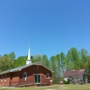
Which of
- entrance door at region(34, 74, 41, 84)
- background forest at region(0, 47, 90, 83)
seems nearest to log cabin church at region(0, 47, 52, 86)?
entrance door at region(34, 74, 41, 84)

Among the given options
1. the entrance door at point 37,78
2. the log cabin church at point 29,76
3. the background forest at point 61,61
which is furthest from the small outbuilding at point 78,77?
the entrance door at point 37,78

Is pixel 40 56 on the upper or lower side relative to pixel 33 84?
upper

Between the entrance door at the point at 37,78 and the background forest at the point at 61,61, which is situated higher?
the background forest at the point at 61,61

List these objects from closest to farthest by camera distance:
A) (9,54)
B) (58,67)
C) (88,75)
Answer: (88,75)
(58,67)
(9,54)

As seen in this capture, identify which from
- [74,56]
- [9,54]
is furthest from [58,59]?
[9,54]

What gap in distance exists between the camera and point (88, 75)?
177 feet

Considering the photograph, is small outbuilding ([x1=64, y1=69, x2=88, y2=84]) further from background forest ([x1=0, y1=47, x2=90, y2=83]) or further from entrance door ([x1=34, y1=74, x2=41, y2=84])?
entrance door ([x1=34, y1=74, x2=41, y2=84])

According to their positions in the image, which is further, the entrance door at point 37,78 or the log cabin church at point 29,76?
the entrance door at point 37,78

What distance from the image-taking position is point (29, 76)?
97.8ft

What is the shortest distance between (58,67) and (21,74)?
128ft

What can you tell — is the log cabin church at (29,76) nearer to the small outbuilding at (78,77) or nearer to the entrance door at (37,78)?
the entrance door at (37,78)

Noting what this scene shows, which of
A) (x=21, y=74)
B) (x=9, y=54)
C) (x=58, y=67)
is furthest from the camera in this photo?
(x=9, y=54)

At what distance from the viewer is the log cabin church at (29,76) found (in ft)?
94.8

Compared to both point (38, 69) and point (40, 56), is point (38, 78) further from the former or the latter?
point (40, 56)
